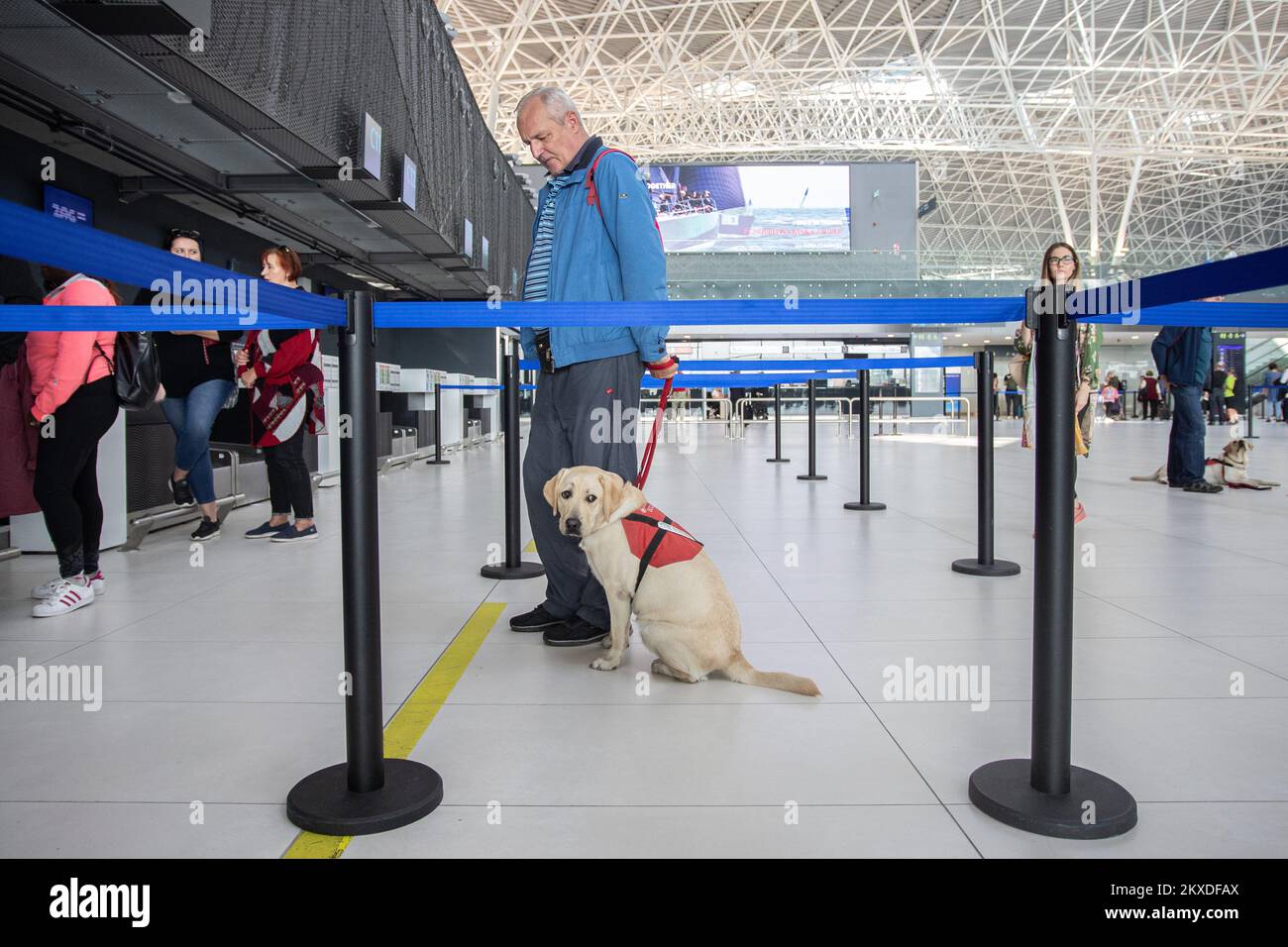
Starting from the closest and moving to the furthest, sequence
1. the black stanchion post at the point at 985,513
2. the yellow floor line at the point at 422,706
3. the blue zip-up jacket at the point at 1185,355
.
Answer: the yellow floor line at the point at 422,706 → the black stanchion post at the point at 985,513 → the blue zip-up jacket at the point at 1185,355

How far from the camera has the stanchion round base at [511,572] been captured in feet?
15.5

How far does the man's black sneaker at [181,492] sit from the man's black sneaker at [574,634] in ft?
12.9

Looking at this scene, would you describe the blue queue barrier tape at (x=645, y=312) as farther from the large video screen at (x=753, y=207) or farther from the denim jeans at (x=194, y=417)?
the large video screen at (x=753, y=207)

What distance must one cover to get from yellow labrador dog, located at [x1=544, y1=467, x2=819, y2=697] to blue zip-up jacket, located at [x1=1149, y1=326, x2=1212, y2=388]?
717cm

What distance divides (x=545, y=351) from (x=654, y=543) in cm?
94

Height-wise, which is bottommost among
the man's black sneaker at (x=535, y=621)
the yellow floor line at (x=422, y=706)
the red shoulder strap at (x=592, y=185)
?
the yellow floor line at (x=422, y=706)

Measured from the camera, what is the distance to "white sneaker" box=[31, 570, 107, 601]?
393cm

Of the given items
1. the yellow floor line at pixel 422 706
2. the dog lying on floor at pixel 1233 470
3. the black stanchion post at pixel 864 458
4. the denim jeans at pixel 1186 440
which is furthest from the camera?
the dog lying on floor at pixel 1233 470

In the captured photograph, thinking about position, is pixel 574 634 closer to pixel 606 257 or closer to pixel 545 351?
pixel 545 351

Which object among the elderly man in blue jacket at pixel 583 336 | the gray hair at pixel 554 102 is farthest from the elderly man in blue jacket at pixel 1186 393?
the gray hair at pixel 554 102

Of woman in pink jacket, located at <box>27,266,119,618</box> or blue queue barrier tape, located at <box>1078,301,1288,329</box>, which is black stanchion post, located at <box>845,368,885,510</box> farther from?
woman in pink jacket, located at <box>27,266,119,618</box>

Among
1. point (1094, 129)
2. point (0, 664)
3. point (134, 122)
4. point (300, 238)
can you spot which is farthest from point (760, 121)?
point (0, 664)

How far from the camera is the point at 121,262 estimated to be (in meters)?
1.59
